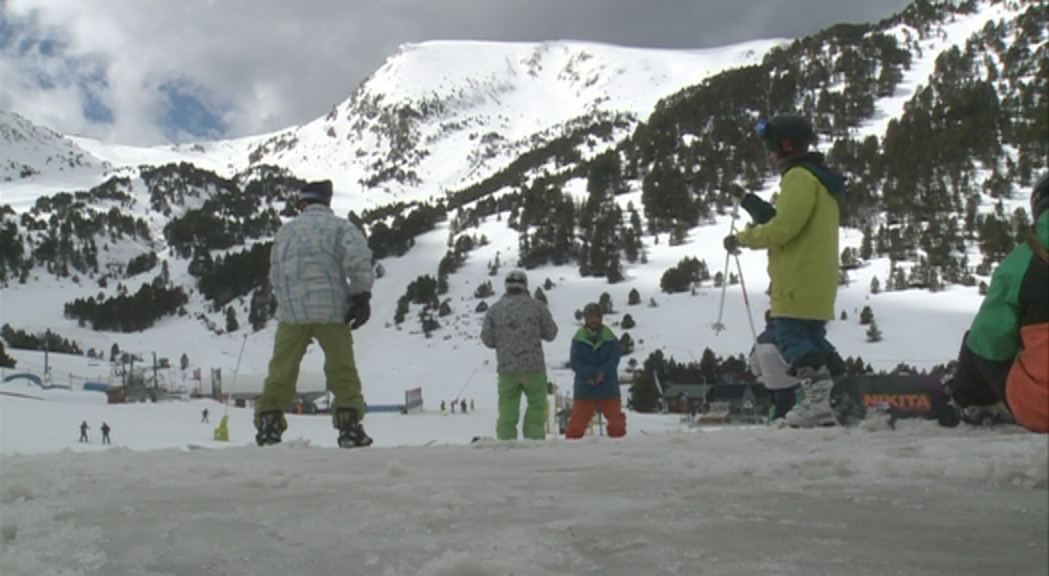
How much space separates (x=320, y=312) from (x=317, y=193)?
3.07 feet

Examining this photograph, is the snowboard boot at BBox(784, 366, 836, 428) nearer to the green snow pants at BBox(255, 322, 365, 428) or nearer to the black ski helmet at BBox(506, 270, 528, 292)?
the green snow pants at BBox(255, 322, 365, 428)

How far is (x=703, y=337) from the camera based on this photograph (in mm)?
52312

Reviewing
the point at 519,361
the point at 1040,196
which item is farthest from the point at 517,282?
the point at 1040,196

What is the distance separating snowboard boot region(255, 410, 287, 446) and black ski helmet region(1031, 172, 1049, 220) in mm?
3869

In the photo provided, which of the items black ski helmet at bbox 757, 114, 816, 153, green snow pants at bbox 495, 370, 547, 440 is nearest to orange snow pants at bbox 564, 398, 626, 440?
green snow pants at bbox 495, 370, 547, 440

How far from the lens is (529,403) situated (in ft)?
19.6

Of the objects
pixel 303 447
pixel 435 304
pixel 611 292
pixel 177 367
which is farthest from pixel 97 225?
pixel 303 447

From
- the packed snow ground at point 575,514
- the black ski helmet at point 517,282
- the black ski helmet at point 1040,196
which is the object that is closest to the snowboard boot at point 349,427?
the packed snow ground at point 575,514

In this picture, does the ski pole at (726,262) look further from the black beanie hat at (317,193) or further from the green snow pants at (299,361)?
the black beanie hat at (317,193)

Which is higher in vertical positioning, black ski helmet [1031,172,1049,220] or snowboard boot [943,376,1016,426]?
black ski helmet [1031,172,1049,220]

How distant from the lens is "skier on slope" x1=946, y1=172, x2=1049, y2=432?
192 cm

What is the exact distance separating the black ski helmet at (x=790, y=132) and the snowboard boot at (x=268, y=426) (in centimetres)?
314

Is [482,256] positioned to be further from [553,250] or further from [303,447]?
[303,447]

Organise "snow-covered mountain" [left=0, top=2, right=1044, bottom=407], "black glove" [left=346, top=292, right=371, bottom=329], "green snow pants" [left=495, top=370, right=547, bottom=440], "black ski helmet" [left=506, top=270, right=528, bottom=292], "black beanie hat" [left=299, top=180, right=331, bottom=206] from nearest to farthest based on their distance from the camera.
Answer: "black glove" [left=346, top=292, right=371, bottom=329]
"black beanie hat" [left=299, top=180, right=331, bottom=206]
"green snow pants" [left=495, top=370, right=547, bottom=440]
"black ski helmet" [left=506, top=270, right=528, bottom=292]
"snow-covered mountain" [left=0, top=2, right=1044, bottom=407]
